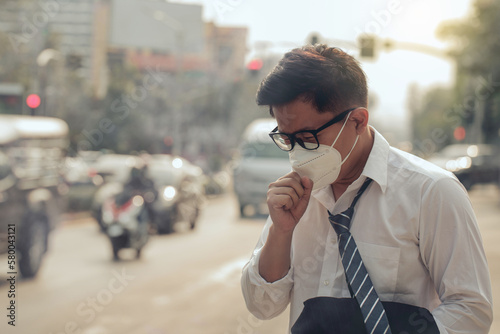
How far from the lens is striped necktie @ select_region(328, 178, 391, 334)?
161 centimetres

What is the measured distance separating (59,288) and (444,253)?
6524 mm

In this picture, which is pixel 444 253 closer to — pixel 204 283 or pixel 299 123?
pixel 299 123

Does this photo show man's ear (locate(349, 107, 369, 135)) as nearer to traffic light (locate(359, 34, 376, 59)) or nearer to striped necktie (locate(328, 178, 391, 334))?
striped necktie (locate(328, 178, 391, 334))

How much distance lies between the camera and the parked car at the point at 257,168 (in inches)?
534

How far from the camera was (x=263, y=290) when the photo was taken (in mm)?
1877

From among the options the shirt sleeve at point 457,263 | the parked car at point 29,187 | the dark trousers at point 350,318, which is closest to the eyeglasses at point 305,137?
the shirt sleeve at point 457,263

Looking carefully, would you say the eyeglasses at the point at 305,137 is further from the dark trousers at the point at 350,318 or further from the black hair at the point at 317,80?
the dark trousers at the point at 350,318

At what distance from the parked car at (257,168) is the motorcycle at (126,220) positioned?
15.8 feet

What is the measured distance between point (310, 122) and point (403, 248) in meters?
0.46

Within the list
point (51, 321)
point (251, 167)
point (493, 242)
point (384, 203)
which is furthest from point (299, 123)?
point (251, 167)

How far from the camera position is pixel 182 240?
1180 cm

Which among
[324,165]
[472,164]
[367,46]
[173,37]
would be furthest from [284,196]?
[173,37]

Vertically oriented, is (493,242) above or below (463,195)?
below

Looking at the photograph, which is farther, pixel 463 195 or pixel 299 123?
pixel 299 123
